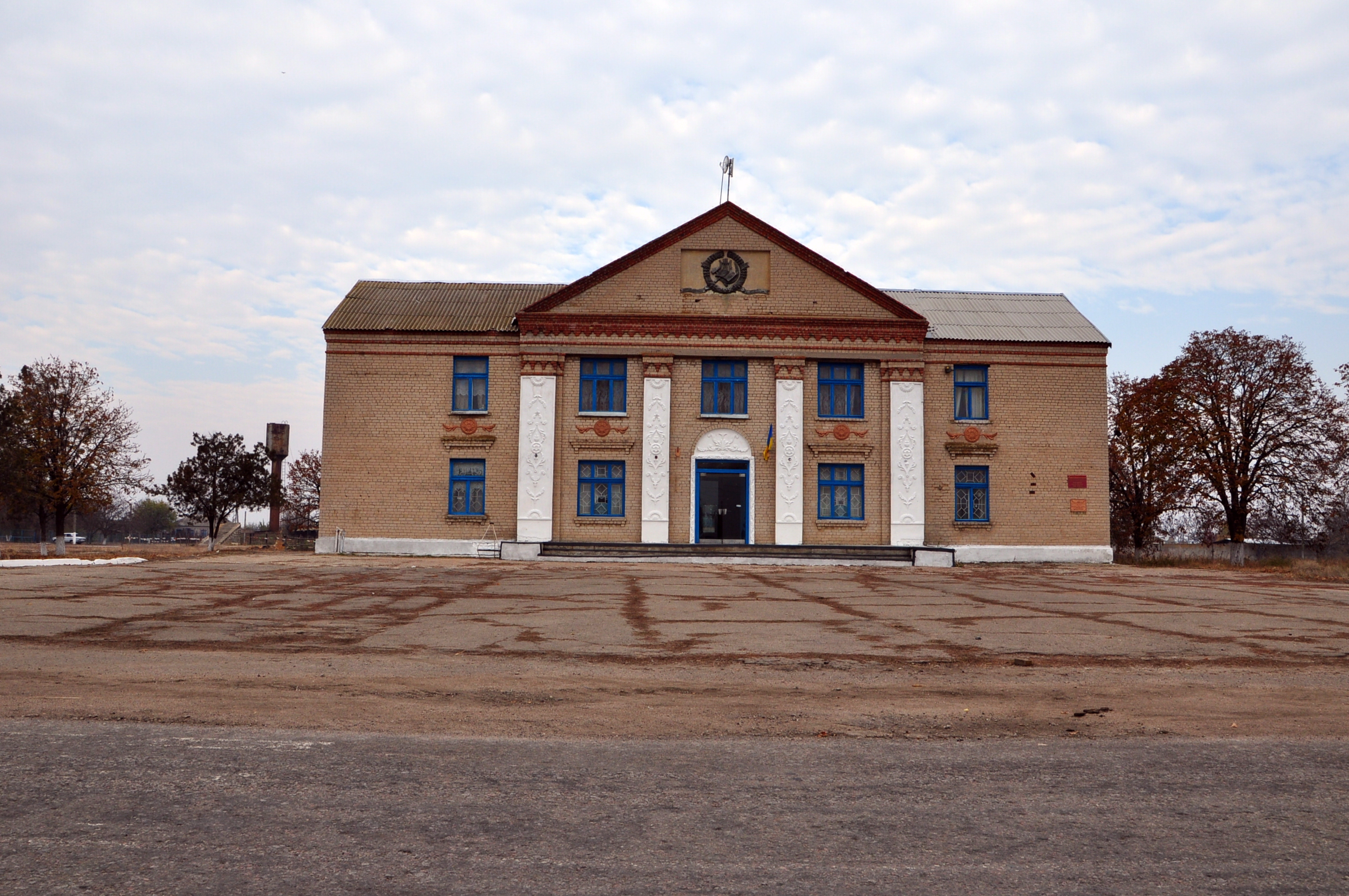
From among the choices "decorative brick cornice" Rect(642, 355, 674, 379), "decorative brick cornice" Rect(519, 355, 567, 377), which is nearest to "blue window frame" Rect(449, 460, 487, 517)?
"decorative brick cornice" Rect(519, 355, 567, 377)

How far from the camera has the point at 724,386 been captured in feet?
93.1

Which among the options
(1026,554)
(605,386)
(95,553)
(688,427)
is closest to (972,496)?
(1026,554)

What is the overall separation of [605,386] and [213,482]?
704 inches

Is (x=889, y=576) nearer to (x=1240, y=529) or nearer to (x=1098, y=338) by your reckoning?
(x=1098, y=338)

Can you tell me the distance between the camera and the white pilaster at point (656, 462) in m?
27.6

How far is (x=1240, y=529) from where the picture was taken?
1282 inches

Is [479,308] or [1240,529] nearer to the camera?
[479,308]

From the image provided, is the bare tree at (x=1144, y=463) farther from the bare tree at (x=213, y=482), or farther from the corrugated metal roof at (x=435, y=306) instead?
the bare tree at (x=213, y=482)

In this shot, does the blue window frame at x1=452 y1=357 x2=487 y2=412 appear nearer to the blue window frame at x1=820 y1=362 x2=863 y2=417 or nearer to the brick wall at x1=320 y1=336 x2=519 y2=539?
the brick wall at x1=320 y1=336 x2=519 y2=539

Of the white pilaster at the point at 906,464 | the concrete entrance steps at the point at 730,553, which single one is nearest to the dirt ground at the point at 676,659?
the concrete entrance steps at the point at 730,553

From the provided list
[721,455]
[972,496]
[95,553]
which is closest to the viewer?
[721,455]

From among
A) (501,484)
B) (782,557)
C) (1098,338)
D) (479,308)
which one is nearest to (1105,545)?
(1098,338)

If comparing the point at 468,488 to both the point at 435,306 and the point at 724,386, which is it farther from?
the point at 724,386

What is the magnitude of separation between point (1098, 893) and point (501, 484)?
1023 inches
